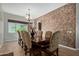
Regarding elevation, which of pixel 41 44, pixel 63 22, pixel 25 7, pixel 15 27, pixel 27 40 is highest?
pixel 25 7

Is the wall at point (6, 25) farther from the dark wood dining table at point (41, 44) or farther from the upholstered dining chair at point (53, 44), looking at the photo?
the upholstered dining chair at point (53, 44)

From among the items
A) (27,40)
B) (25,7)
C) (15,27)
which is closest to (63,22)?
(25,7)

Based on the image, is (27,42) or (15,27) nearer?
(15,27)

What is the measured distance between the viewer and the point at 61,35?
7.21 ft

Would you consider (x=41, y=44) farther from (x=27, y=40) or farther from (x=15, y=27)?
(x=15, y=27)

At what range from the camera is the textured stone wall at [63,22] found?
6.93 feet

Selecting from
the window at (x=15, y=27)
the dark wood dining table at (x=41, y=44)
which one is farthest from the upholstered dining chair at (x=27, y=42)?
the window at (x=15, y=27)

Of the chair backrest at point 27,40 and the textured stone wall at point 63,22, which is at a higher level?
the textured stone wall at point 63,22

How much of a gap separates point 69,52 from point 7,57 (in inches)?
52.5

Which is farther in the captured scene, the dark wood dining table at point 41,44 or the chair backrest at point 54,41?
the dark wood dining table at point 41,44

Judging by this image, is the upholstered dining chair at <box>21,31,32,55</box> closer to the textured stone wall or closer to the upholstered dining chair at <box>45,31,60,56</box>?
the upholstered dining chair at <box>45,31,60,56</box>

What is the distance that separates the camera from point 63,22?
2.12 metres

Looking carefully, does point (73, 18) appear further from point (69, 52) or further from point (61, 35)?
point (69, 52)

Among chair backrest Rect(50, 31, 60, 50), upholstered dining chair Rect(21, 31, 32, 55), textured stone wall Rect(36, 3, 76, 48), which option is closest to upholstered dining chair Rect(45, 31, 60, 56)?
chair backrest Rect(50, 31, 60, 50)
